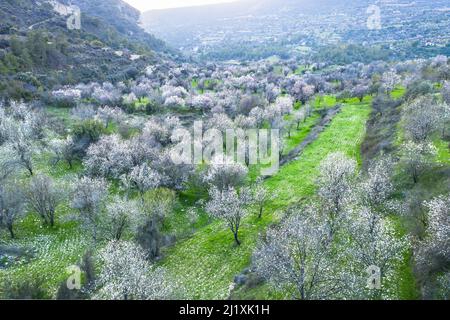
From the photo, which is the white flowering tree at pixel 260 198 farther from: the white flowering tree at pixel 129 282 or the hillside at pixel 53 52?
the hillside at pixel 53 52

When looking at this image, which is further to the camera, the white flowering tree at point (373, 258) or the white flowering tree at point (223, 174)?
the white flowering tree at point (223, 174)

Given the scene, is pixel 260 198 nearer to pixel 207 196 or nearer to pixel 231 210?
pixel 231 210

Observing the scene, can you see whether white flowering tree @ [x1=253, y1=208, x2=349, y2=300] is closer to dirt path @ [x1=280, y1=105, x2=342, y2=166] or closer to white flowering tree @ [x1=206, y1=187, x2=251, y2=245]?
white flowering tree @ [x1=206, y1=187, x2=251, y2=245]

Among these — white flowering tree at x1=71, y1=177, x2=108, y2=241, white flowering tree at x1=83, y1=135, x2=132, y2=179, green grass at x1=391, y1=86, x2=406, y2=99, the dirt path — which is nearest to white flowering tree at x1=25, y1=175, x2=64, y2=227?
white flowering tree at x1=71, y1=177, x2=108, y2=241

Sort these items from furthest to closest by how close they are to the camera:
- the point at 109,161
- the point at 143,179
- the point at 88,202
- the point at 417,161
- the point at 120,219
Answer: the point at 109,161
the point at 143,179
the point at 88,202
the point at 417,161
the point at 120,219

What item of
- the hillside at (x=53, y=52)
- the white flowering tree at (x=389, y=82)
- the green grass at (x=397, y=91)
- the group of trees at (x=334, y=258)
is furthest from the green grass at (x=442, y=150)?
the hillside at (x=53, y=52)

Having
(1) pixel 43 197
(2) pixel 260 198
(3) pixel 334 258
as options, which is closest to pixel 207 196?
(2) pixel 260 198

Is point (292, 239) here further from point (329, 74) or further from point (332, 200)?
point (329, 74)

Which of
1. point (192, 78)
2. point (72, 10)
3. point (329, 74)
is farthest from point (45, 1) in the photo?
point (329, 74)
